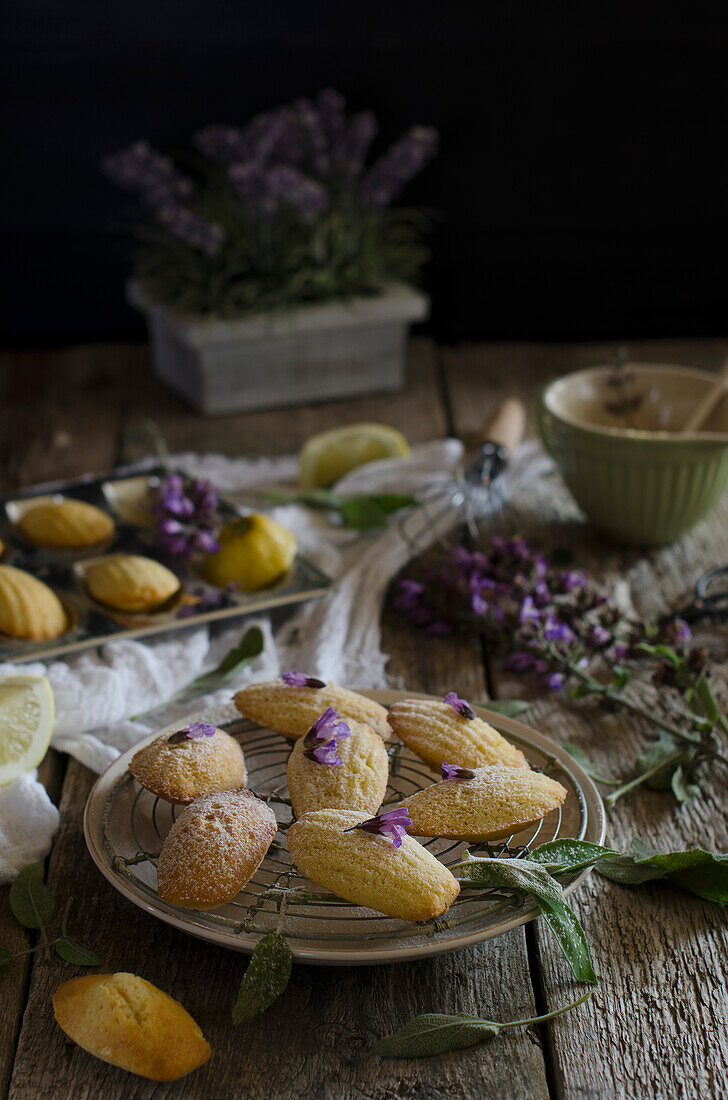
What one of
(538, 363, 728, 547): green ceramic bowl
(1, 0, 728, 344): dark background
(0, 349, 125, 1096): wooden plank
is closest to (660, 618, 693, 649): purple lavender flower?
(538, 363, 728, 547): green ceramic bowl

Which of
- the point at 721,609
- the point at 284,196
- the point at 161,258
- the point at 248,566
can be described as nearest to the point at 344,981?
the point at 248,566

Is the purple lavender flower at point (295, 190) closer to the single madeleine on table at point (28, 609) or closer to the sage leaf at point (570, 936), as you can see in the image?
the single madeleine on table at point (28, 609)

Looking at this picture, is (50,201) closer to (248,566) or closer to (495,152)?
(495,152)

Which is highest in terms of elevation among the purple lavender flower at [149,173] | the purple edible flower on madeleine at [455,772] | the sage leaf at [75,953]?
the purple lavender flower at [149,173]

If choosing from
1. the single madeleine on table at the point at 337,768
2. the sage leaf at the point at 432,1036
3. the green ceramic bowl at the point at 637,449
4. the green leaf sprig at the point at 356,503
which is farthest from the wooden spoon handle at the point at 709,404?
the sage leaf at the point at 432,1036

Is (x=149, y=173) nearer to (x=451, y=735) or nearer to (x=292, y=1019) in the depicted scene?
(x=451, y=735)

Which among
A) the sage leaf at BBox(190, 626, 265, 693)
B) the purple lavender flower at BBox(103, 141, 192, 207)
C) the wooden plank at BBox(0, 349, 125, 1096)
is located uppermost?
the purple lavender flower at BBox(103, 141, 192, 207)

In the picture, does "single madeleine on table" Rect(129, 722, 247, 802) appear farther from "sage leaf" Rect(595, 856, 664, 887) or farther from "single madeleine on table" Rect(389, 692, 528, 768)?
"sage leaf" Rect(595, 856, 664, 887)


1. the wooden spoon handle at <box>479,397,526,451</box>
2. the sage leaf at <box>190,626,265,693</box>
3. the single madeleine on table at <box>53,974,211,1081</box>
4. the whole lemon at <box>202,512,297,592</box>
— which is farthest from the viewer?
the wooden spoon handle at <box>479,397,526,451</box>
